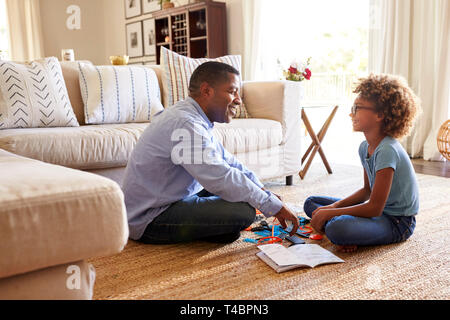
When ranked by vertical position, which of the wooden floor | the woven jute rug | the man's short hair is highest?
the man's short hair

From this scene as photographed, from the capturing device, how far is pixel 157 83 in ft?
9.86

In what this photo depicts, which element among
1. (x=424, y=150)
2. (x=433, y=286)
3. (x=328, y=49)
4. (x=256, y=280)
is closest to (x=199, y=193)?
(x=256, y=280)

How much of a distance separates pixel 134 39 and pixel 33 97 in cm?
494

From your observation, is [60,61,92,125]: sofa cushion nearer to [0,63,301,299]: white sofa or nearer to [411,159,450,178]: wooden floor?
[0,63,301,299]: white sofa

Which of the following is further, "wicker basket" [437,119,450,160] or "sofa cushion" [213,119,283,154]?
"wicker basket" [437,119,450,160]

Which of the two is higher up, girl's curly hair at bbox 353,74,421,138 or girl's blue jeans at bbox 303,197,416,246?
girl's curly hair at bbox 353,74,421,138

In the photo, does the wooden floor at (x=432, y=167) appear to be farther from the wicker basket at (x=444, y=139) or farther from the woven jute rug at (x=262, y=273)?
the woven jute rug at (x=262, y=273)

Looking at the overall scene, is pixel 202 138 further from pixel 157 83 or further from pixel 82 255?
pixel 157 83

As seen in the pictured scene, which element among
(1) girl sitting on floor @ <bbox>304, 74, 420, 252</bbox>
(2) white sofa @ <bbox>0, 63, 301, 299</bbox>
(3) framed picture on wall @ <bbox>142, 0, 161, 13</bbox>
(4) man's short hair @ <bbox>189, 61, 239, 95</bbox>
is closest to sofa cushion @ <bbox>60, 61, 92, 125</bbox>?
(4) man's short hair @ <bbox>189, 61, 239, 95</bbox>

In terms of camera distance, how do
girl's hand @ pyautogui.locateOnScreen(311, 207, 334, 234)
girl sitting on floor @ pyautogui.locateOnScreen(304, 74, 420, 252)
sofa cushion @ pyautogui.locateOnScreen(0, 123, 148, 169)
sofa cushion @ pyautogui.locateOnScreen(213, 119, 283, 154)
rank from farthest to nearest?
1. sofa cushion @ pyautogui.locateOnScreen(213, 119, 283, 154)
2. sofa cushion @ pyautogui.locateOnScreen(0, 123, 148, 169)
3. girl's hand @ pyautogui.locateOnScreen(311, 207, 334, 234)
4. girl sitting on floor @ pyautogui.locateOnScreen(304, 74, 420, 252)

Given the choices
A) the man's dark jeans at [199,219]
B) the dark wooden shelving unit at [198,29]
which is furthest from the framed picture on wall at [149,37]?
the man's dark jeans at [199,219]

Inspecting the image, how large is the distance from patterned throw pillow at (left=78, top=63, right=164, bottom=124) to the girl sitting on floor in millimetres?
1550

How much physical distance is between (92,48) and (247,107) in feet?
17.8

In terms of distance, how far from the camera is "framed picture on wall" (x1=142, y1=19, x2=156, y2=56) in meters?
6.59
